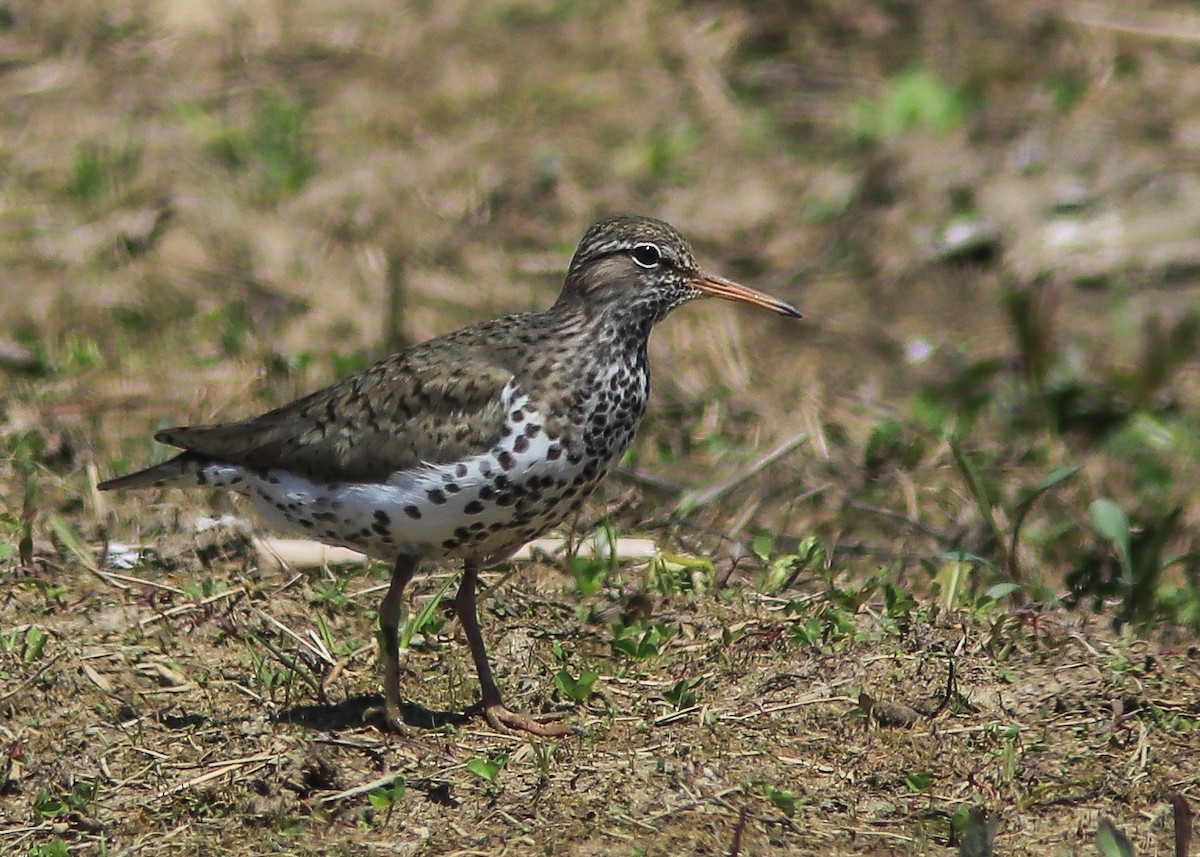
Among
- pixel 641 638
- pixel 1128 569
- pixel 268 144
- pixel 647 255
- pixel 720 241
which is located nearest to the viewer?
pixel 647 255

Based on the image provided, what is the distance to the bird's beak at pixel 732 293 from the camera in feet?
22.2

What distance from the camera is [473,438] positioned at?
19.8 feet

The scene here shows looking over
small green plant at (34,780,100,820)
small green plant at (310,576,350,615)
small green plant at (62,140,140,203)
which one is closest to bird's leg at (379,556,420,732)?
small green plant at (310,576,350,615)

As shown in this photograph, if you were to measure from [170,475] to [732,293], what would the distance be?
86.2 inches

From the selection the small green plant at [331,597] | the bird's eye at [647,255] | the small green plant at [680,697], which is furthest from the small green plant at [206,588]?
the bird's eye at [647,255]

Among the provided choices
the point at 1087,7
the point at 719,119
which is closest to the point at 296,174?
the point at 719,119

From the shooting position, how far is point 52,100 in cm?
1191

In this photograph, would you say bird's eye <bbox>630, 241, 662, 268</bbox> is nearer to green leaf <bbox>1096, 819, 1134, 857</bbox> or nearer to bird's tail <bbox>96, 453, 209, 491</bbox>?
bird's tail <bbox>96, 453, 209, 491</bbox>

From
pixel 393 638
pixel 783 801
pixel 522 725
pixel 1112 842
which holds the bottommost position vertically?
pixel 522 725

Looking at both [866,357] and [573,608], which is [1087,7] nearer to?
[866,357]

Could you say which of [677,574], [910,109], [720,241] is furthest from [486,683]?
[910,109]

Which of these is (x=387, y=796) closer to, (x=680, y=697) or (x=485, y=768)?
(x=485, y=768)

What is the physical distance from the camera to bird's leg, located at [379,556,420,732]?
619cm

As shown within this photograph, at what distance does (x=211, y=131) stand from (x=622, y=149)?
2632 mm
